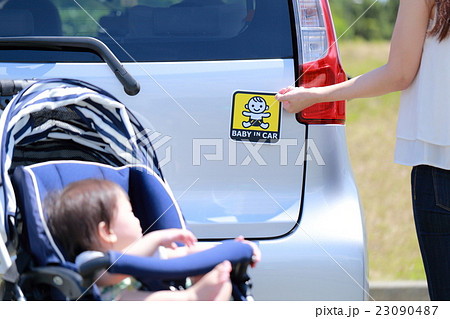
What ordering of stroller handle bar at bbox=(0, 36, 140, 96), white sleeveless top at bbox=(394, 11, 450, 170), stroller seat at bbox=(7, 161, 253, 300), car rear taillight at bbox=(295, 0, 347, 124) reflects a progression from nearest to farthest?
stroller seat at bbox=(7, 161, 253, 300)
white sleeveless top at bbox=(394, 11, 450, 170)
stroller handle bar at bbox=(0, 36, 140, 96)
car rear taillight at bbox=(295, 0, 347, 124)

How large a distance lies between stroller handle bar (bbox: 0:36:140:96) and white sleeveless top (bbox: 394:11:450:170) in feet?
3.29

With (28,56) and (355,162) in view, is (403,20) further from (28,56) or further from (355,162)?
(355,162)

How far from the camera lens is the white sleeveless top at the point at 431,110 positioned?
212cm

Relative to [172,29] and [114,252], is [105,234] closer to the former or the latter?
[114,252]

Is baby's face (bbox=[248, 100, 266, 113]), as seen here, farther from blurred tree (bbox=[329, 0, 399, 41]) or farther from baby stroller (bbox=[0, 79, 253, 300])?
blurred tree (bbox=[329, 0, 399, 41])

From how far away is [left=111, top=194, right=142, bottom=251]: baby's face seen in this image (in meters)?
2.08

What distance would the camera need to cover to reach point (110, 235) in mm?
2055

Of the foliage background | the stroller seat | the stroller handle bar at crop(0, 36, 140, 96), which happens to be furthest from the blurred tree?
the stroller seat

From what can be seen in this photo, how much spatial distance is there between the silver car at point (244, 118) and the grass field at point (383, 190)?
192 centimetres

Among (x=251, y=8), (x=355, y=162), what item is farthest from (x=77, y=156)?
(x=355, y=162)

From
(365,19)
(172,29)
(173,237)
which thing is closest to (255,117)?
(172,29)

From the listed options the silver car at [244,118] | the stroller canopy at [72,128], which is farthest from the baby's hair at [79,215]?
the silver car at [244,118]

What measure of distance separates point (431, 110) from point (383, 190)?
422 centimetres

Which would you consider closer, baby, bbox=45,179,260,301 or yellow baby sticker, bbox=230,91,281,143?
baby, bbox=45,179,260,301
